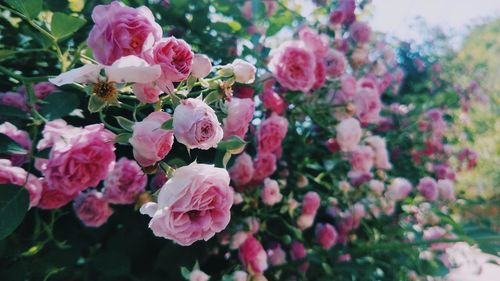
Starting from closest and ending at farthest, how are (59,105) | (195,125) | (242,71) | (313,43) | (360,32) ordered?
(195,125)
(242,71)
(59,105)
(313,43)
(360,32)

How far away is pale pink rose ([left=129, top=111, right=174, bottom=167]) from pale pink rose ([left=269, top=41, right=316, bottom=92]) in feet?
2.09

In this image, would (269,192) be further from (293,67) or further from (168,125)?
(168,125)

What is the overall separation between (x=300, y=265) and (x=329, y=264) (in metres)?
0.13

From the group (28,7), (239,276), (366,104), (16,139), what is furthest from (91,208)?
(366,104)

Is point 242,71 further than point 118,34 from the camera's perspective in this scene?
Yes

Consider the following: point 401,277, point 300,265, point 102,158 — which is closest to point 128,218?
point 102,158

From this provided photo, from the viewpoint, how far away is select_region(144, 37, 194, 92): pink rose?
51 centimetres

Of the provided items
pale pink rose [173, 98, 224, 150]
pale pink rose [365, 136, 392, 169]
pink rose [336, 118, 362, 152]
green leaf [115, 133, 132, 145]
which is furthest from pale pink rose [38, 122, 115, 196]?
pale pink rose [365, 136, 392, 169]

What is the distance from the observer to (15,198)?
2.14 ft

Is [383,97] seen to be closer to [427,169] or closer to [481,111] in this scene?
[427,169]

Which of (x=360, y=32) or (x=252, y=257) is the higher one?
(x=360, y=32)

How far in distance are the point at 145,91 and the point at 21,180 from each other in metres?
0.35

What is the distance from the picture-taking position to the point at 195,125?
1.56ft

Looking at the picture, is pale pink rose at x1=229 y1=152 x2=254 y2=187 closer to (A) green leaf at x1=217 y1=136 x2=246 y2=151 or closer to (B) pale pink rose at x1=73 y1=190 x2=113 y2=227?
(B) pale pink rose at x1=73 y1=190 x2=113 y2=227
